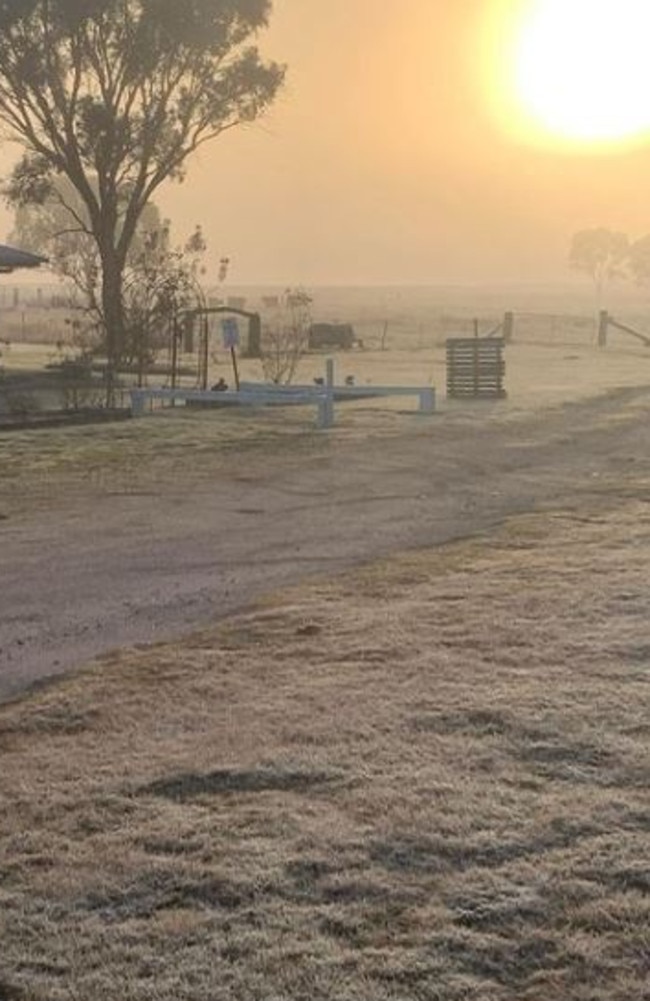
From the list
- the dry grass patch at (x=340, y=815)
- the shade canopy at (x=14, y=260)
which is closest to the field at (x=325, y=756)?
the dry grass patch at (x=340, y=815)

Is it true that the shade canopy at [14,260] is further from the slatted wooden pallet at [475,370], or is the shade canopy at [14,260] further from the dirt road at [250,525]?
the dirt road at [250,525]

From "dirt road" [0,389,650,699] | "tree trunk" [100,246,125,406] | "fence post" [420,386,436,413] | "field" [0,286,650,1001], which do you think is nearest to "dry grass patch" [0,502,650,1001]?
"field" [0,286,650,1001]

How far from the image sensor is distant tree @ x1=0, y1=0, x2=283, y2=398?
131 ft

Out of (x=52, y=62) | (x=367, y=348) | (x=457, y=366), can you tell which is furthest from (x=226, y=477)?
(x=367, y=348)

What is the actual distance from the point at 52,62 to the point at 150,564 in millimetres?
33842

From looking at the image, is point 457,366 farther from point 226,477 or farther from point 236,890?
point 236,890

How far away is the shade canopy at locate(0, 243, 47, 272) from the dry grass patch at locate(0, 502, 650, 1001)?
22.9 m

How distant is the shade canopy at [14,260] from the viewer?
2931cm

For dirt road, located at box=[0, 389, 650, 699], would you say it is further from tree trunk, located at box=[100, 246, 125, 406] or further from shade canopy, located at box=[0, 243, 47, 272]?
shade canopy, located at box=[0, 243, 47, 272]

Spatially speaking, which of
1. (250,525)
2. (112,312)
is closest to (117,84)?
(112,312)

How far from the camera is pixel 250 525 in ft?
39.1

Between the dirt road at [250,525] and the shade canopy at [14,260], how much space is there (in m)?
12.6

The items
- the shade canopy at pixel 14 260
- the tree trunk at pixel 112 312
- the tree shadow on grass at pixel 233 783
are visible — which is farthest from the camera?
the shade canopy at pixel 14 260

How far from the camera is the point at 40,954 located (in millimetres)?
3869
